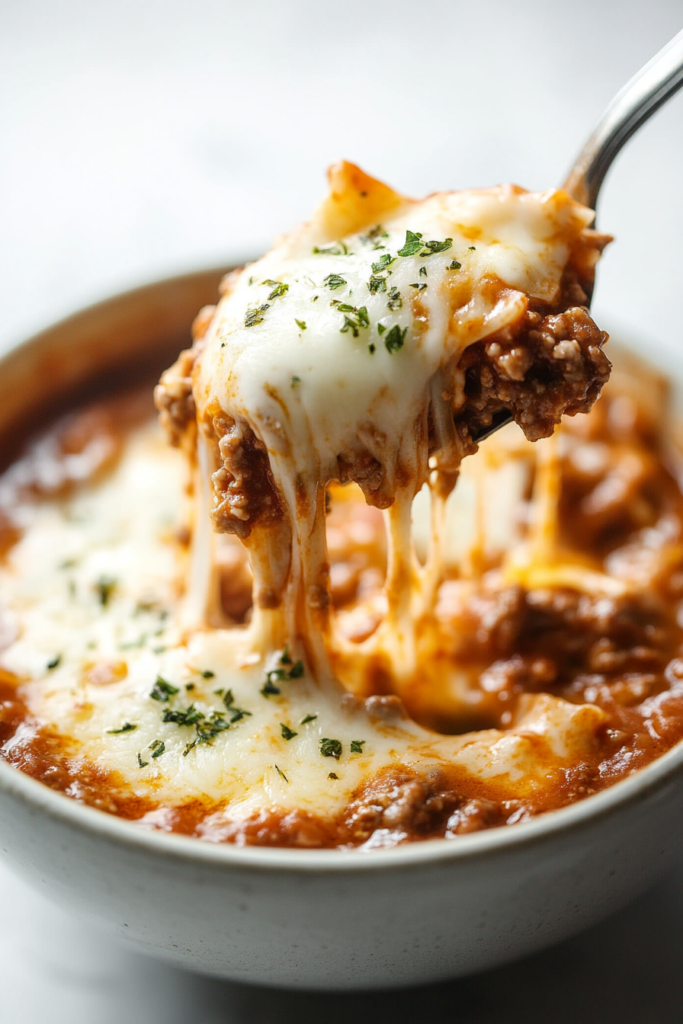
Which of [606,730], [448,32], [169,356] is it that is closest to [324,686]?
[606,730]

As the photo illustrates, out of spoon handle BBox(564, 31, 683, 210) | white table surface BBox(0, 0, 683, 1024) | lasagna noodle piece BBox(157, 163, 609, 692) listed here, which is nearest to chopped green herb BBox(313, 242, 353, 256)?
lasagna noodle piece BBox(157, 163, 609, 692)

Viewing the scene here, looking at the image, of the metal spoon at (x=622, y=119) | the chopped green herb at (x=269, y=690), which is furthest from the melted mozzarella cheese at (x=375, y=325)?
the chopped green herb at (x=269, y=690)

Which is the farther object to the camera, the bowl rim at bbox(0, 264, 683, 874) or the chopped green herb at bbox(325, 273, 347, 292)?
the chopped green herb at bbox(325, 273, 347, 292)

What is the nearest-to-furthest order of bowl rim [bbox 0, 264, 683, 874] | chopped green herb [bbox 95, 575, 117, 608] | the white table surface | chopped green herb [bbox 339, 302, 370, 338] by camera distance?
1. bowl rim [bbox 0, 264, 683, 874]
2. chopped green herb [bbox 339, 302, 370, 338]
3. chopped green herb [bbox 95, 575, 117, 608]
4. the white table surface

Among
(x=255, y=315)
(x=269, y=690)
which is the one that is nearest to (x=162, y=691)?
(x=269, y=690)

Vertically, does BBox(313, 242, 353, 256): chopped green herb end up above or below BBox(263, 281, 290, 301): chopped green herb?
above

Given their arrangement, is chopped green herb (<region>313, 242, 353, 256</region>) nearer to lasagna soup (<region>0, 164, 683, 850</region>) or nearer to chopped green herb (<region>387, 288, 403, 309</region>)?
lasagna soup (<region>0, 164, 683, 850</region>)
